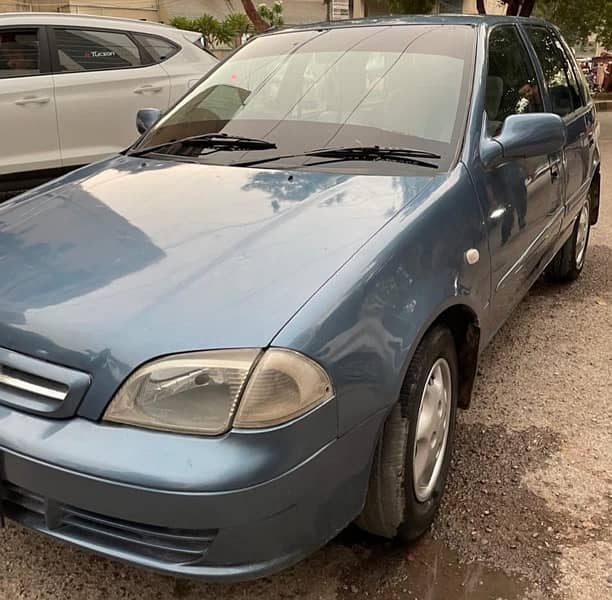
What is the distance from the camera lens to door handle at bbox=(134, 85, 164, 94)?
6.16 metres

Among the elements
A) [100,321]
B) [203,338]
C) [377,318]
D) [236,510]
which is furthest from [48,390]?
[377,318]

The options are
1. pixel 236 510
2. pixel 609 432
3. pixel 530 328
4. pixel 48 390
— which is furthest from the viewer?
pixel 530 328

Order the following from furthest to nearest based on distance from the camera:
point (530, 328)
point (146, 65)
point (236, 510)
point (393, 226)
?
point (146, 65) < point (530, 328) < point (393, 226) < point (236, 510)

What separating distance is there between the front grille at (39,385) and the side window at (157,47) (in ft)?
16.8

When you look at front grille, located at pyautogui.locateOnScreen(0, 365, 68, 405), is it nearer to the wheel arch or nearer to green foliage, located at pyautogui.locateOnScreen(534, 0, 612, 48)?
the wheel arch

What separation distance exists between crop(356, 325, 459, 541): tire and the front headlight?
38 centimetres

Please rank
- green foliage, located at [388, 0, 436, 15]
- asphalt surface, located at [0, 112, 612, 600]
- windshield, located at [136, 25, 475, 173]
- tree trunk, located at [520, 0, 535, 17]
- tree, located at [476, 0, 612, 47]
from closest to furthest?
asphalt surface, located at [0, 112, 612, 600]
windshield, located at [136, 25, 475, 173]
tree trunk, located at [520, 0, 535, 17]
tree, located at [476, 0, 612, 47]
green foliage, located at [388, 0, 436, 15]

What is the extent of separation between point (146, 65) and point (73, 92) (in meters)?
0.75

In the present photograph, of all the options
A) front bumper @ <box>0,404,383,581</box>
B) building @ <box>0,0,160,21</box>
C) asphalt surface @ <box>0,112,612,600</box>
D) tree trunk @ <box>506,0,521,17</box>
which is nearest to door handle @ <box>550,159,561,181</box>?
asphalt surface @ <box>0,112,612,600</box>

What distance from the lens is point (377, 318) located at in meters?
1.87

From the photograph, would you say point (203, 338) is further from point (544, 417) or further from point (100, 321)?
point (544, 417)

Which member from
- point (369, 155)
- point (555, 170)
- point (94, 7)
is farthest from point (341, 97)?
point (94, 7)

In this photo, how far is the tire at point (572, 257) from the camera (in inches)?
180

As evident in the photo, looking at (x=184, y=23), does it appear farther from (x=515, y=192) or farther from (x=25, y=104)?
(x=515, y=192)
